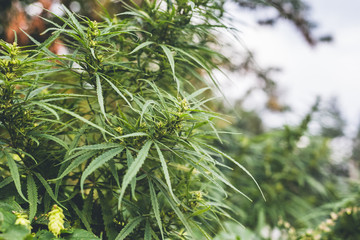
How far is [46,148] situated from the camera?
0.75 m

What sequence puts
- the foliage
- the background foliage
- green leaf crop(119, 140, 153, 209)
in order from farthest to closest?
the foliage
the background foliage
green leaf crop(119, 140, 153, 209)

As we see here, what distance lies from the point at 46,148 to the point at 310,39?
2.04 metres

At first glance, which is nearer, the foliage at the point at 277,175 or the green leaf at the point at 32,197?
the green leaf at the point at 32,197

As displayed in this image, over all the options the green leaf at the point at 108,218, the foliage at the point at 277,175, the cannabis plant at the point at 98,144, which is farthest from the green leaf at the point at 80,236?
the foliage at the point at 277,175

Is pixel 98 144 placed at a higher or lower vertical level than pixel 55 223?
higher

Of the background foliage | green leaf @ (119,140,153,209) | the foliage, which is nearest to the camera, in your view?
green leaf @ (119,140,153,209)

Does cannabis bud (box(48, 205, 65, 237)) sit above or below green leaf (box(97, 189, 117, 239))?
above

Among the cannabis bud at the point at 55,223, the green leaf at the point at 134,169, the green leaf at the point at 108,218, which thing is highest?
the green leaf at the point at 134,169

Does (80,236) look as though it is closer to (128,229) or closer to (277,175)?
(128,229)

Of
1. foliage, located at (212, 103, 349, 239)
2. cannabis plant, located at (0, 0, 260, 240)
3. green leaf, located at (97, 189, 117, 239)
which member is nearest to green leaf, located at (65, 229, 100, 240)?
cannabis plant, located at (0, 0, 260, 240)

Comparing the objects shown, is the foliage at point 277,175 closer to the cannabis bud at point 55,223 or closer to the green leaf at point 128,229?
the green leaf at point 128,229

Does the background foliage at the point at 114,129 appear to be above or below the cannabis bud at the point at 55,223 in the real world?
above

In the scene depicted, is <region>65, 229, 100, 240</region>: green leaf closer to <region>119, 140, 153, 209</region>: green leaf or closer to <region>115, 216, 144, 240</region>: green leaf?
<region>115, 216, 144, 240</region>: green leaf

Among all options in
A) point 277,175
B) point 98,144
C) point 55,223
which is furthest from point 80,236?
point 277,175
